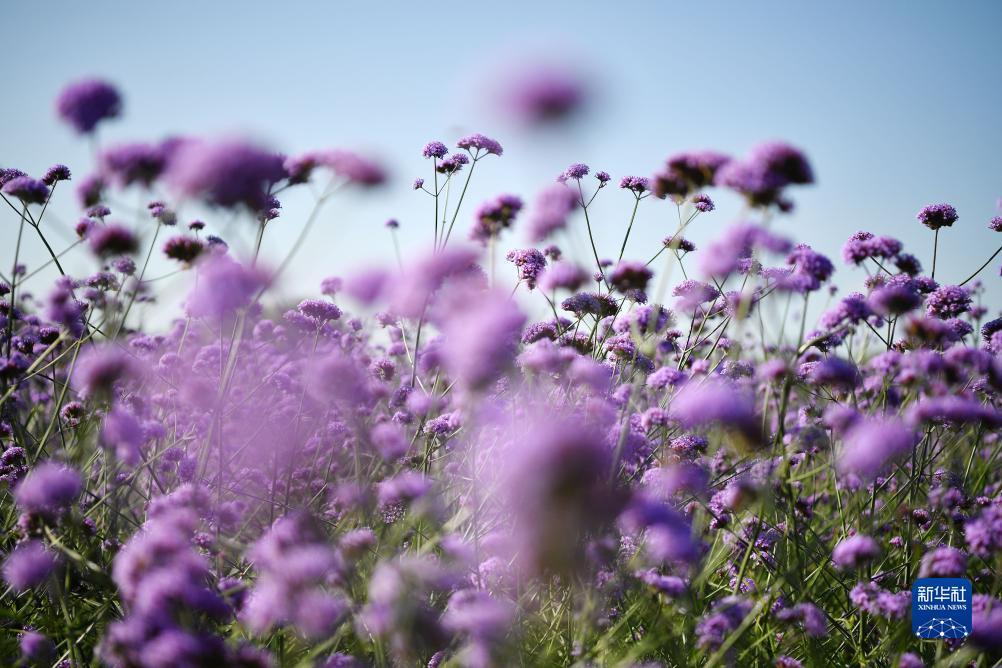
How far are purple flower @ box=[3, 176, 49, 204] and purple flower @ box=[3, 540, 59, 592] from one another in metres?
1.68

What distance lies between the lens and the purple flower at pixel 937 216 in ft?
12.1

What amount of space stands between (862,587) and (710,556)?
855 mm

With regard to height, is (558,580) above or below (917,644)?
above

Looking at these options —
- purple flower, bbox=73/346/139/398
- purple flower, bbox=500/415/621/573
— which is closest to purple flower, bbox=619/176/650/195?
purple flower, bbox=500/415/621/573

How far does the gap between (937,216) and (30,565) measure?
477 cm

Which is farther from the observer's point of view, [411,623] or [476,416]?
[476,416]

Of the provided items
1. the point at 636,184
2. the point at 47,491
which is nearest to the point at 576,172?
the point at 636,184

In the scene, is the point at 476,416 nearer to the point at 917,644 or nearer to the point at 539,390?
the point at 539,390

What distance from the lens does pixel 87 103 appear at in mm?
2674

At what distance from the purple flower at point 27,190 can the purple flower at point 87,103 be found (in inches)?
23.4

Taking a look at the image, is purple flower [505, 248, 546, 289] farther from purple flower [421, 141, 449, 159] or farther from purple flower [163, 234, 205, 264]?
purple flower [163, 234, 205, 264]

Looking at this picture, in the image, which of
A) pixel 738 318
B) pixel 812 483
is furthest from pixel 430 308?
pixel 812 483

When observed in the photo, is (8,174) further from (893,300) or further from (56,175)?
(893,300)

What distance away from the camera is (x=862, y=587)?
8.33ft
